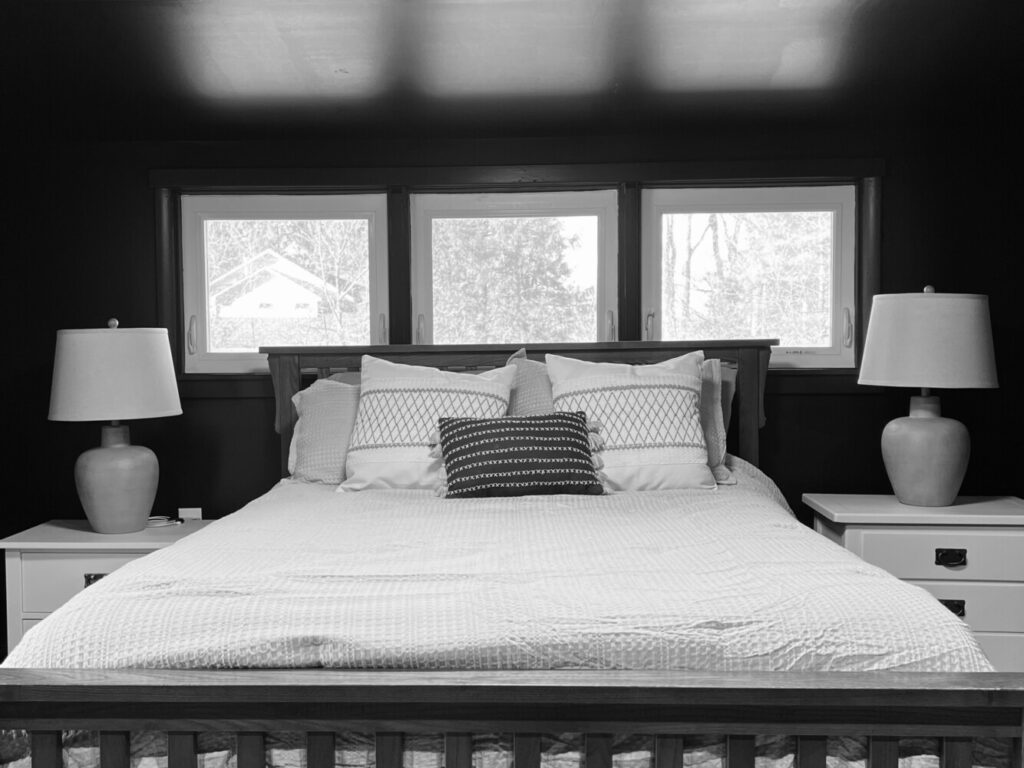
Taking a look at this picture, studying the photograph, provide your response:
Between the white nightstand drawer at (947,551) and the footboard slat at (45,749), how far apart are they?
8.11 ft

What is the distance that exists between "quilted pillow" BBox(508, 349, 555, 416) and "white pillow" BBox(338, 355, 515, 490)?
3.1 inches

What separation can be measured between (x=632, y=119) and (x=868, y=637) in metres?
2.42

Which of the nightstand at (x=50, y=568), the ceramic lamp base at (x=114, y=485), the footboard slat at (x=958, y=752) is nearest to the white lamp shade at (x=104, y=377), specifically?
the ceramic lamp base at (x=114, y=485)

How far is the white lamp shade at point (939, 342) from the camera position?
311cm

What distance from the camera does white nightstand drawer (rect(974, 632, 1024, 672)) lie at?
116 inches

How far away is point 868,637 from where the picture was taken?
145cm

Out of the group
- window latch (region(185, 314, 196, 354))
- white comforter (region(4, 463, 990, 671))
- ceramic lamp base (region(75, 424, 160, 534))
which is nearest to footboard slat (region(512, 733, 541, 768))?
white comforter (region(4, 463, 990, 671))

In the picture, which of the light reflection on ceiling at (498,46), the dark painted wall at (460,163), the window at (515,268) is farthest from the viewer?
the window at (515,268)

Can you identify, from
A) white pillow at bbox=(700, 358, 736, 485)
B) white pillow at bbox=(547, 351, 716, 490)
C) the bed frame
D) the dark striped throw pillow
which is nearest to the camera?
the bed frame

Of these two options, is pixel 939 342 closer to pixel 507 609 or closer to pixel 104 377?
pixel 507 609

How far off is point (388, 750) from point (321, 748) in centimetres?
9

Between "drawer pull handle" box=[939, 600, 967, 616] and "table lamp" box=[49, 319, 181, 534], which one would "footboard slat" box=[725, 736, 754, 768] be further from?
"table lamp" box=[49, 319, 181, 534]

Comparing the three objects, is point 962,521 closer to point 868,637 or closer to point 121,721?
point 868,637

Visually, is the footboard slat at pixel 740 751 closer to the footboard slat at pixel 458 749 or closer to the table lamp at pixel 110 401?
the footboard slat at pixel 458 749
